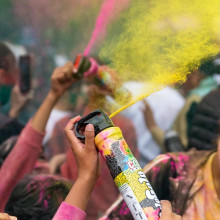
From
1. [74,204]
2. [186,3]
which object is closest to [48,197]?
[74,204]

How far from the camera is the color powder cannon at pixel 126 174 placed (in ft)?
2.39

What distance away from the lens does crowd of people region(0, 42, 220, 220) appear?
85 cm

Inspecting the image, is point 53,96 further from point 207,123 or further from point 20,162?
point 207,123

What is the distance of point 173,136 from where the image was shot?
6.99ft

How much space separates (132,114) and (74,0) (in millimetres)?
749

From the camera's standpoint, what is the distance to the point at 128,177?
0.75 m

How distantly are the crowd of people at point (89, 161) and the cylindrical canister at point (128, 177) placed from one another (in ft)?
0.10

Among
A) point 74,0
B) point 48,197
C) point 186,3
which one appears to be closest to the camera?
point 186,3

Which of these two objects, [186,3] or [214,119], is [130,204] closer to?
[186,3]

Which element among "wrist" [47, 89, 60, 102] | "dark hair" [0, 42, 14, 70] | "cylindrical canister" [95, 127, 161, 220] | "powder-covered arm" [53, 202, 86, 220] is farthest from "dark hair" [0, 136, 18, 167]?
"cylindrical canister" [95, 127, 161, 220]

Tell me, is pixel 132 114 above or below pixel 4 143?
below

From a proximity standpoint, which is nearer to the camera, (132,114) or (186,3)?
(186,3)

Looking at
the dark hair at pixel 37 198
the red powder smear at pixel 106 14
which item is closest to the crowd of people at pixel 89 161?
the dark hair at pixel 37 198

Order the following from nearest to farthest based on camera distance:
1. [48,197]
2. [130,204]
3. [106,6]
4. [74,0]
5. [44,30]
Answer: [130,204], [48,197], [106,6], [74,0], [44,30]
